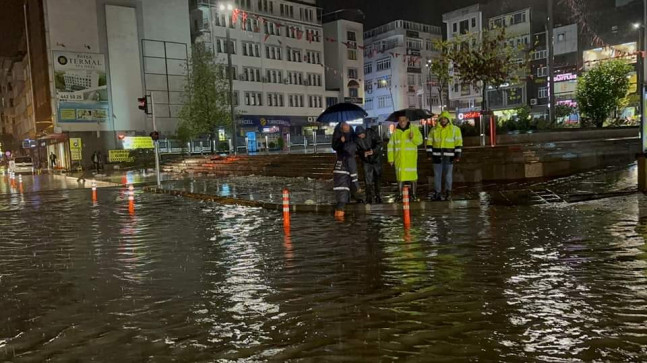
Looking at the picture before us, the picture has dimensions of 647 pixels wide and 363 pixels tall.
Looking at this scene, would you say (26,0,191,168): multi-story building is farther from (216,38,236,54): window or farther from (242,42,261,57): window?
(242,42,261,57): window

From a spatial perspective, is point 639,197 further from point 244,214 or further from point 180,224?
point 180,224

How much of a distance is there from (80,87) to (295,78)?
86.6ft

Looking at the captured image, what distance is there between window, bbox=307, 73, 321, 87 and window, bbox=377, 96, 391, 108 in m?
14.0

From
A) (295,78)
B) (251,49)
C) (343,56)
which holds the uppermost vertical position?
(343,56)

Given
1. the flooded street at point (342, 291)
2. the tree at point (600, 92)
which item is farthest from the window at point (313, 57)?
the flooded street at point (342, 291)

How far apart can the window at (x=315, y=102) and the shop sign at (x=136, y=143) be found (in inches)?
1016

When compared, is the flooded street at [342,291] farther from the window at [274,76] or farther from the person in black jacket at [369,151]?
the window at [274,76]

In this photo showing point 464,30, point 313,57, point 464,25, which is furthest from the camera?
point 313,57

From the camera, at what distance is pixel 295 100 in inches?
2704

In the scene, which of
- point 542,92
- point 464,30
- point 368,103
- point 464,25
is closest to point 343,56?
point 368,103

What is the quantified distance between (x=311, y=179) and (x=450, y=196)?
35.0 feet

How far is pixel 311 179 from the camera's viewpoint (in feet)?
76.8

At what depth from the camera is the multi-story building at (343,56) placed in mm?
73500

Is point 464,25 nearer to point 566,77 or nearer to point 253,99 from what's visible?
point 566,77
